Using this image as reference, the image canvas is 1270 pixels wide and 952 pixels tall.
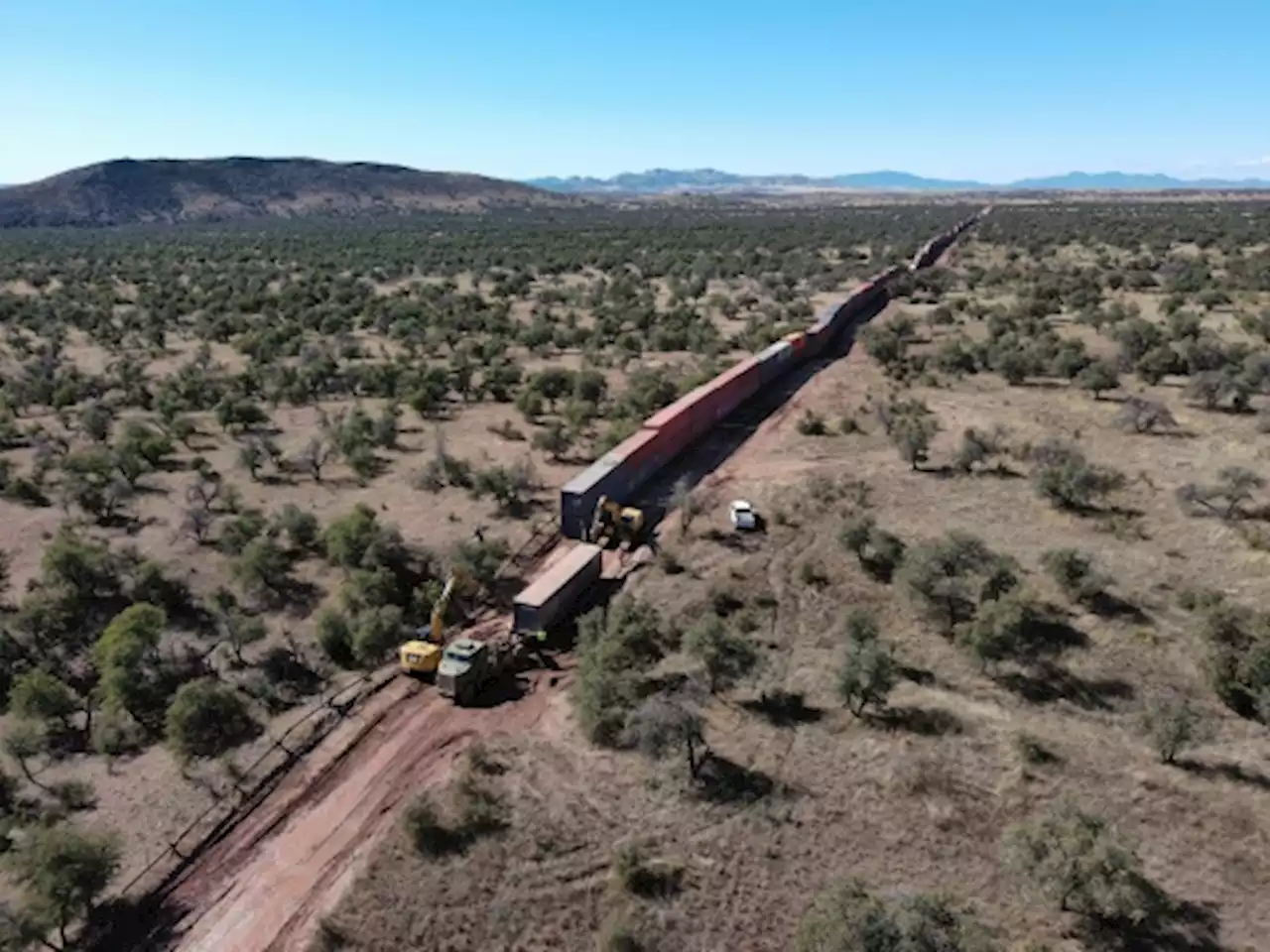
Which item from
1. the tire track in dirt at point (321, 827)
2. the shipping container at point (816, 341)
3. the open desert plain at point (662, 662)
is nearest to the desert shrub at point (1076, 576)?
the open desert plain at point (662, 662)

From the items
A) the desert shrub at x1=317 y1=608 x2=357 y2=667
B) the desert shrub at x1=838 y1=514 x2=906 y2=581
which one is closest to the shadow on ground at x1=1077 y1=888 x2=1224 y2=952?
the desert shrub at x1=838 y1=514 x2=906 y2=581

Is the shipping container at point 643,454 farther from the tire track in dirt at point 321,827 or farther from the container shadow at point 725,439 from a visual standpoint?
the tire track in dirt at point 321,827

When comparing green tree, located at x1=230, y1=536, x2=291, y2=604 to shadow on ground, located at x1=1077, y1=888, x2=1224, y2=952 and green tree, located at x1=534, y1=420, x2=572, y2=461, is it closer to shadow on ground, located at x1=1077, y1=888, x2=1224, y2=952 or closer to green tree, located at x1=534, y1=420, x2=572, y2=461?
green tree, located at x1=534, y1=420, x2=572, y2=461

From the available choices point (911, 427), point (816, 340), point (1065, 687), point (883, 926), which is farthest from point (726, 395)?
point (883, 926)

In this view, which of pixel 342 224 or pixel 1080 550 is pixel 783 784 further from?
pixel 342 224

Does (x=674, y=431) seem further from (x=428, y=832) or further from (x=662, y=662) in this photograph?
(x=428, y=832)

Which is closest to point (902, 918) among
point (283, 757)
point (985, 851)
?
point (985, 851)
